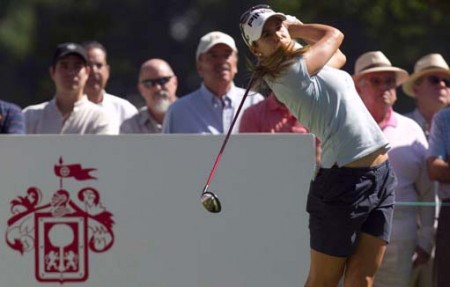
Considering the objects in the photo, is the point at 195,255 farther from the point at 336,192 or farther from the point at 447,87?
the point at 447,87

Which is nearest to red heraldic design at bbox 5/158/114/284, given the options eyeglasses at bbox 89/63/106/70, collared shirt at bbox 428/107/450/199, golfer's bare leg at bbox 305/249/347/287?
golfer's bare leg at bbox 305/249/347/287

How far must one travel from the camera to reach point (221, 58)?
11.3m

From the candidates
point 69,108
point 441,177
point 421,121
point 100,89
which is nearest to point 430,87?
point 421,121

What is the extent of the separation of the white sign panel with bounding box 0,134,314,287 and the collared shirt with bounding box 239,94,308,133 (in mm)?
709

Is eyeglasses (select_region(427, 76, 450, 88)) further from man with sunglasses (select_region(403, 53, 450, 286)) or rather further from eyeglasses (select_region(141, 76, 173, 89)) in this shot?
eyeglasses (select_region(141, 76, 173, 89))

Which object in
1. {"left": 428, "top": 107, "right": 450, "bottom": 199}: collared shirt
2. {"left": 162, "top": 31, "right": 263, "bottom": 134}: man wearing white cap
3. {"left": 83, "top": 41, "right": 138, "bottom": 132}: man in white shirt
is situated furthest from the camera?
{"left": 83, "top": 41, "right": 138, "bottom": 132}: man in white shirt

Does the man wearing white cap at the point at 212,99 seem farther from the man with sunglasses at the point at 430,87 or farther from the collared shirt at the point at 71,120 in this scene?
the man with sunglasses at the point at 430,87

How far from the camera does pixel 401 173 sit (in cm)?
1061

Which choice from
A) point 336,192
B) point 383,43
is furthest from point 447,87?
point 383,43

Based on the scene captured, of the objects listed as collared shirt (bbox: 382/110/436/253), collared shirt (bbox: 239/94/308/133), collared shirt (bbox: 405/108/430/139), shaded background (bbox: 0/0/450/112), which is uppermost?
shaded background (bbox: 0/0/450/112)

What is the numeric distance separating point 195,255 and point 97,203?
684 millimetres

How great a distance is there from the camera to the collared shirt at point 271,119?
10602mm

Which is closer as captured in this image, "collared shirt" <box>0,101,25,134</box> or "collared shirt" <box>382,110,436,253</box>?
"collared shirt" <box>382,110,436,253</box>

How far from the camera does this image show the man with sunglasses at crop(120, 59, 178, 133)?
1155cm
